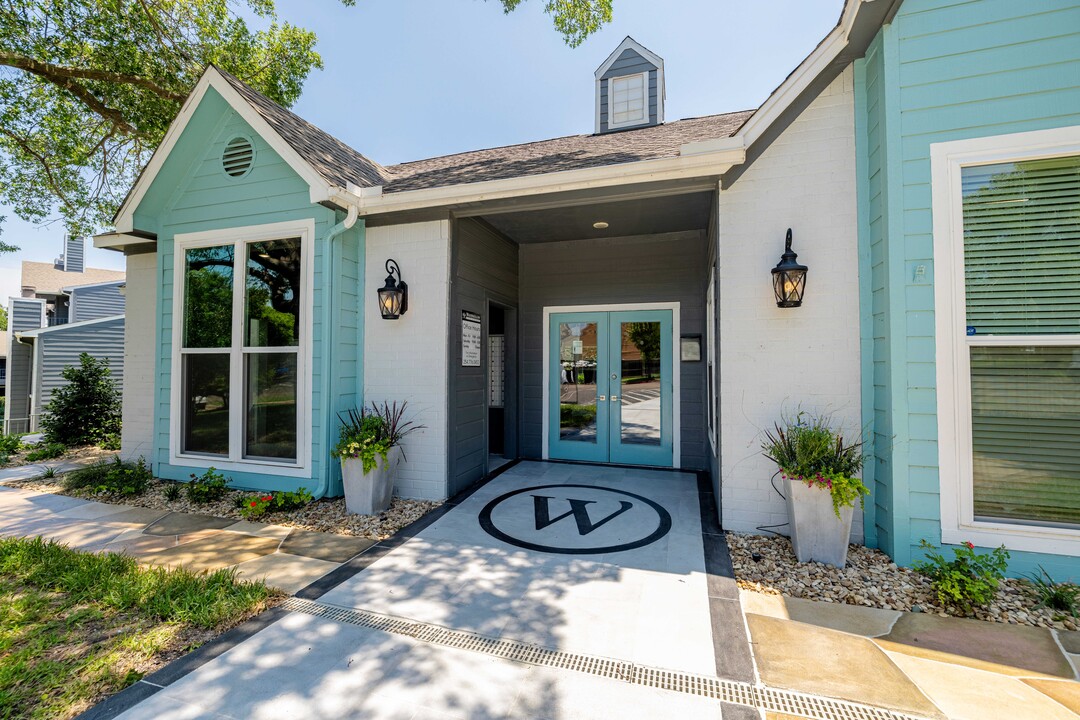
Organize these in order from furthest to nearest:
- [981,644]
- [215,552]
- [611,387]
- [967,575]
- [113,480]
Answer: [611,387] < [113,480] < [215,552] < [967,575] < [981,644]

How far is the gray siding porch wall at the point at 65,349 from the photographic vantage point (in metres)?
10.5

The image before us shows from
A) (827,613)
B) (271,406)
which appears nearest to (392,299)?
(271,406)

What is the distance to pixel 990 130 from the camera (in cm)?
294

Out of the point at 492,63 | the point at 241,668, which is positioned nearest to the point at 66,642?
the point at 241,668

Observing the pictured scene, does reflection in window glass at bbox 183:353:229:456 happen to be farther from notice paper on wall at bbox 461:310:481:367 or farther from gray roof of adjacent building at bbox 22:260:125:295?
gray roof of adjacent building at bbox 22:260:125:295

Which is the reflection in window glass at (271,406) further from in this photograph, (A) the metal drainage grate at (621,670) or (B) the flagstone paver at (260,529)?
(A) the metal drainage grate at (621,670)

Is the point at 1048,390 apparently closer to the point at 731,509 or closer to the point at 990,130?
the point at 990,130

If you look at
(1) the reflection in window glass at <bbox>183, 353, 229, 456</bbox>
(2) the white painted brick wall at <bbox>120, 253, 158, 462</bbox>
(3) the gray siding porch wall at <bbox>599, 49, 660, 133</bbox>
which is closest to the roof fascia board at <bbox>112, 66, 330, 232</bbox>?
(2) the white painted brick wall at <bbox>120, 253, 158, 462</bbox>

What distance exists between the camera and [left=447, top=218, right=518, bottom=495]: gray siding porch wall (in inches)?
184

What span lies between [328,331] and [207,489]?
83.3 inches

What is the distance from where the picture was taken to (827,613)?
2586mm

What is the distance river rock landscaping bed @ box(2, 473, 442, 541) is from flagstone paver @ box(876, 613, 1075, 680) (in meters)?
3.61

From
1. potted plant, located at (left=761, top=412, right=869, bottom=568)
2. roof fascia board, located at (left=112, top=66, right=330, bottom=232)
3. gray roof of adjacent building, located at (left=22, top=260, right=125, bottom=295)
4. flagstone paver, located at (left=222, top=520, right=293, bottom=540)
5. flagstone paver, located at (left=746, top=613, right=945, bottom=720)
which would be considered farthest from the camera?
gray roof of adjacent building, located at (left=22, top=260, right=125, bottom=295)

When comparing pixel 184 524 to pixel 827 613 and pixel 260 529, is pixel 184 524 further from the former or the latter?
pixel 827 613
